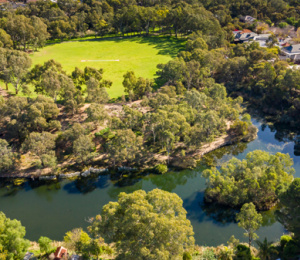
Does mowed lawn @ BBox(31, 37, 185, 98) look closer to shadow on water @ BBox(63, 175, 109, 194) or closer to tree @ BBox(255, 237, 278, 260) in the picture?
shadow on water @ BBox(63, 175, 109, 194)

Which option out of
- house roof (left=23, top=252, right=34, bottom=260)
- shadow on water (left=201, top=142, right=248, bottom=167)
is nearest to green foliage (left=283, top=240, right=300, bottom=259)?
shadow on water (left=201, top=142, right=248, bottom=167)

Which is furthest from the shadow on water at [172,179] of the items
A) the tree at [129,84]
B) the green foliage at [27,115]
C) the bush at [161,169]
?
the tree at [129,84]

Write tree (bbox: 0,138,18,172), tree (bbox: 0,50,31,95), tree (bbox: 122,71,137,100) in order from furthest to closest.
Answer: tree (bbox: 122,71,137,100) → tree (bbox: 0,50,31,95) → tree (bbox: 0,138,18,172)

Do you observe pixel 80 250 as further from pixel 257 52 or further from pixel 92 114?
pixel 257 52

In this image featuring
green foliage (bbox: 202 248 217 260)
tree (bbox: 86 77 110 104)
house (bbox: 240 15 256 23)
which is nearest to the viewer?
green foliage (bbox: 202 248 217 260)

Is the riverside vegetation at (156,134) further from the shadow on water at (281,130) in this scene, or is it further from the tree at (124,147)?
the shadow on water at (281,130)

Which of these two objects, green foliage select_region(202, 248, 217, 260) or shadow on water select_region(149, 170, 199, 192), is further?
shadow on water select_region(149, 170, 199, 192)

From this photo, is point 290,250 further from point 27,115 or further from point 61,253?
point 27,115
